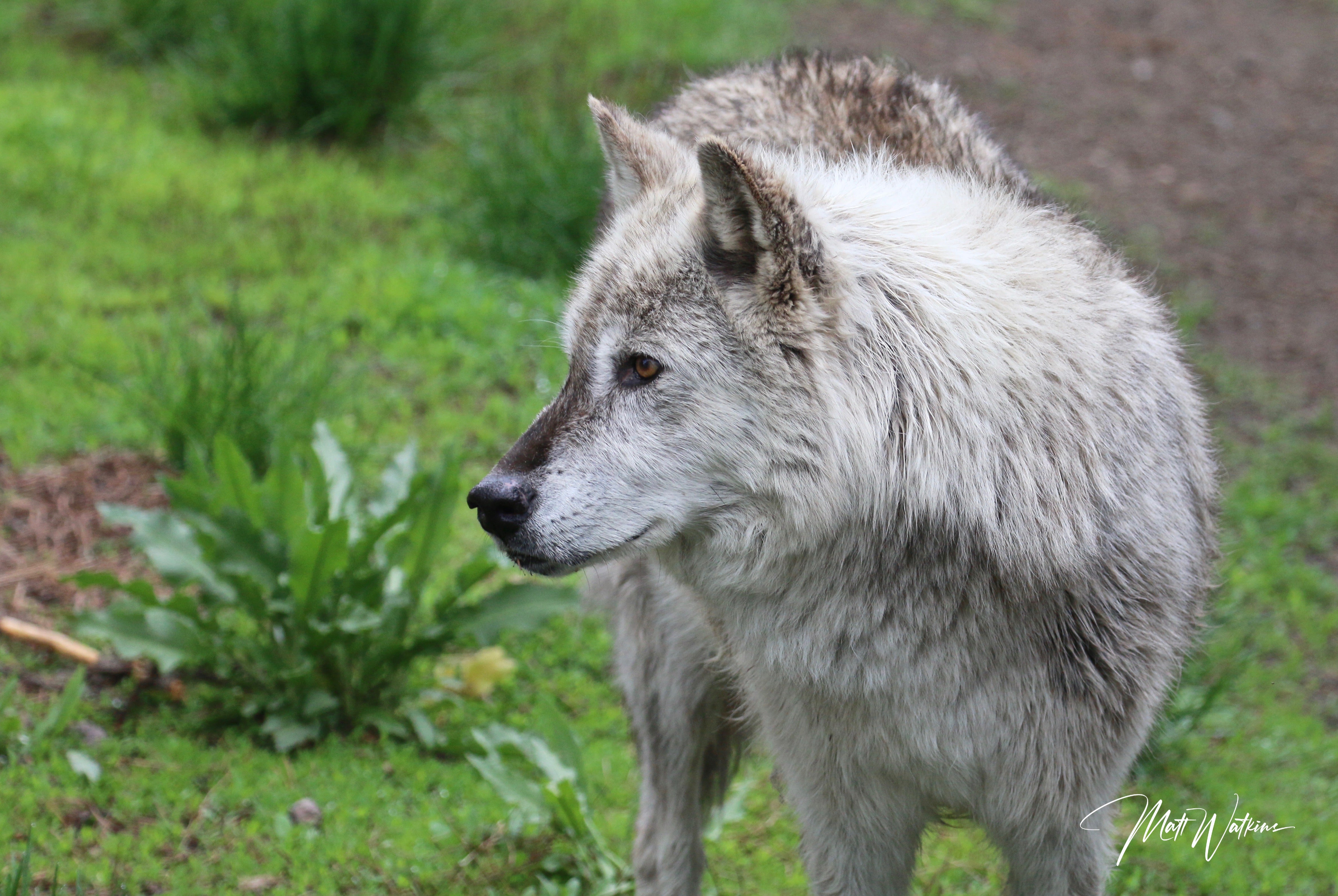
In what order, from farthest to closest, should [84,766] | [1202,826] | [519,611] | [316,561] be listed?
1. [519,611]
2. [1202,826]
3. [316,561]
4. [84,766]

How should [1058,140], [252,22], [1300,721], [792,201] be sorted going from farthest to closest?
[1058,140] → [252,22] → [1300,721] → [792,201]

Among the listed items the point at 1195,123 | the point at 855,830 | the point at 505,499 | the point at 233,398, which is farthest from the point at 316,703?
the point at 1195,123

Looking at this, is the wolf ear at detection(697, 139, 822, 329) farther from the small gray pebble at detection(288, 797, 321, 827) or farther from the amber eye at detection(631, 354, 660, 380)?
the small gray pebble at detection(288, 797, 321, 827)

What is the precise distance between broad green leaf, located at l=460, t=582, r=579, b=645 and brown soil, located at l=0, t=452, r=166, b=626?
1439mm

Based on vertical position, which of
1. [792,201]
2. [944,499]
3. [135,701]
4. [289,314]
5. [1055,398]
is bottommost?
[135,701]

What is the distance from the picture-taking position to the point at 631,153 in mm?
3080

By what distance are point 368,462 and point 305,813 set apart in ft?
6.44

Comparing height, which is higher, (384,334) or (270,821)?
(384,334)

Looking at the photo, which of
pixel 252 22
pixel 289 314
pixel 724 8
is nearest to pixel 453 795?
pixel 289 314

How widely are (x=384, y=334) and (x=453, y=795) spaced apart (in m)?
2.79

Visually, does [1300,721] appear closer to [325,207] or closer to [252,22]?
[325,207]

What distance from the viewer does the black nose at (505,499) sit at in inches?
105

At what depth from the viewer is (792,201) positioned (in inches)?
99.4

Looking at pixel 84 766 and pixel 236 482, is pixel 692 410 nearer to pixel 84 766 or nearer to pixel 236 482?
pixel 236 482
